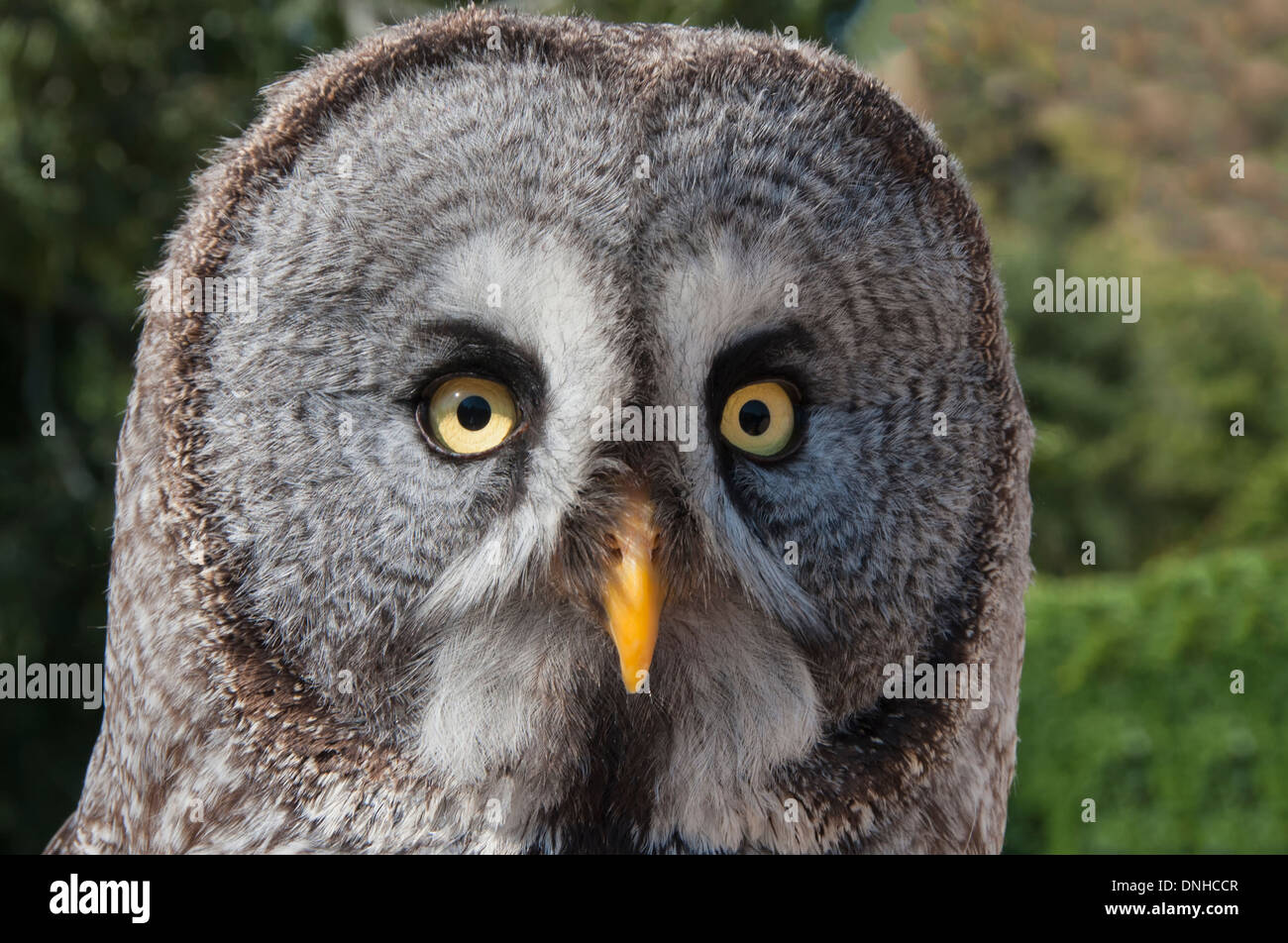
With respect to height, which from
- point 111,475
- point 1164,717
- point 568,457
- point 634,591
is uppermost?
point 111,475

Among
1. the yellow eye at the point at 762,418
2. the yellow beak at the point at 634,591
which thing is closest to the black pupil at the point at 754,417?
the yellow eye at the point at 762,418

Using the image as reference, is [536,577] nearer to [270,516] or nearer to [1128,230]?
[270,516]

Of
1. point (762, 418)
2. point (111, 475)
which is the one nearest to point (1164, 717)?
point (762, 418)

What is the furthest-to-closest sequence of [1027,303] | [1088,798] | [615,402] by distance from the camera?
[1027,303], [1088,798], [615,402]

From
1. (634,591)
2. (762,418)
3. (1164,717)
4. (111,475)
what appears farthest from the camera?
(111,475)

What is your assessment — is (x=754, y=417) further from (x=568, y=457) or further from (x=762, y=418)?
(x=568, y=457)

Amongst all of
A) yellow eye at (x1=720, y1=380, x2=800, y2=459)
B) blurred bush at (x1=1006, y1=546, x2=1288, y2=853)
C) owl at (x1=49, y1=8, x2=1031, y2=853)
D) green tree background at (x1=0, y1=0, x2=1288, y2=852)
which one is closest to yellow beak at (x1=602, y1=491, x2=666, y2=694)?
owl at (x1=49, y1=8, x2=1031, y2=853)
